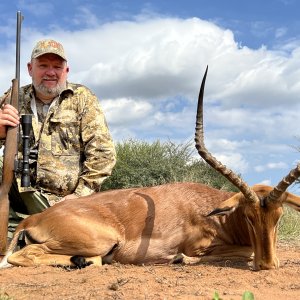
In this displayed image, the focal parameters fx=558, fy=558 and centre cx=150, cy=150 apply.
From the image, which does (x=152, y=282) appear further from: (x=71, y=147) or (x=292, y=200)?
(x=71, y=147)

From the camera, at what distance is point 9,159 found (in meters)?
7.44

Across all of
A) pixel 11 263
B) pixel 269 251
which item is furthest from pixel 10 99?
pixel 269 251

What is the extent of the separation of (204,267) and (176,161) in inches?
526

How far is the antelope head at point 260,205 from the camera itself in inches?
230

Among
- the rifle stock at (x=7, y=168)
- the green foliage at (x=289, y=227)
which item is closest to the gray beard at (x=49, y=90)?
the rifle stock at (x=7, y=168)

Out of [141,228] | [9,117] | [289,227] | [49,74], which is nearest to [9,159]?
[9,117]

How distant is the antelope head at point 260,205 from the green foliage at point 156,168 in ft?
39.8

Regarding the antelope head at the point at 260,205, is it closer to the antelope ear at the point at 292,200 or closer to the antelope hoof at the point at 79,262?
the antelope ear at the point at 292,200

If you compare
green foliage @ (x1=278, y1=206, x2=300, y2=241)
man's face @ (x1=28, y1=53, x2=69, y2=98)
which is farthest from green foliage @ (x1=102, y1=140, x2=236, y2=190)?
man's face @ (x1=28, y1=53, x2=69, y2=98)

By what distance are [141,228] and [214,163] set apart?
1198 millimetres

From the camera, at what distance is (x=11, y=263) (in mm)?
6406

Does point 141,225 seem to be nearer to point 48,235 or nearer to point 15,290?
point 48,235

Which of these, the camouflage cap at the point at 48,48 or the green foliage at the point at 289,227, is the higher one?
the camouflage cap at the point at 48,48

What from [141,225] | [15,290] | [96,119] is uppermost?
[96,119]
